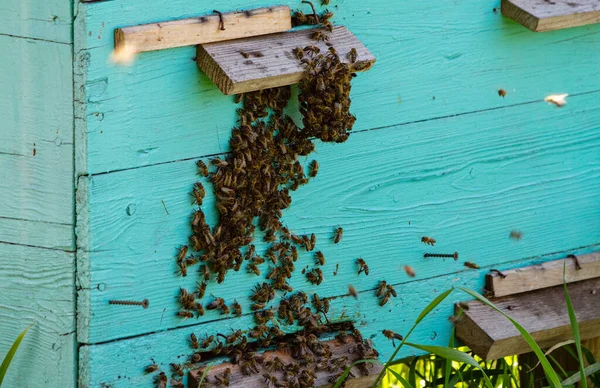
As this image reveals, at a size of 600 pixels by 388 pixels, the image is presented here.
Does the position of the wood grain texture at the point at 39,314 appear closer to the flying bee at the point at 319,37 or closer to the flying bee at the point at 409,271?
the flying bee at the point at 319,37

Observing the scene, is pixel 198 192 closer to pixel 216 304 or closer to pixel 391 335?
pixel 216 304

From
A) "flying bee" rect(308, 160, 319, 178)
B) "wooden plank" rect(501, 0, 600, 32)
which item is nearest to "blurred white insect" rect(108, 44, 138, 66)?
"flying bee" rect(308, 160, 319, 178)

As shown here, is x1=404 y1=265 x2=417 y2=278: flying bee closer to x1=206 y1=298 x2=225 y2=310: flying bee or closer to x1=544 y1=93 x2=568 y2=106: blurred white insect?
x1=206 y1=298 x2=225 y2=310: flying bee

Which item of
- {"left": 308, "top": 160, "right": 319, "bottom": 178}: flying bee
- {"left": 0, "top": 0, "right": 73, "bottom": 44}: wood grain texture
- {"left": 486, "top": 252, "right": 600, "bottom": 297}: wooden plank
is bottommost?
{"left": 486, "top": 252, "right": 600, "bottom": 297}: wooden plank

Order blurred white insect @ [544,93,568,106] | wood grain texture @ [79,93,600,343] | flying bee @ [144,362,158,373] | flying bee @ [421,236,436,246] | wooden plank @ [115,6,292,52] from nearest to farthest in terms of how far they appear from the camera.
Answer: wooden plank @ [115,6,292,52], wood grain texture @ [79,93,600,343], flying bee @ [144,362,158,373], flying bee @ [421,236,436,246], blurred white insect @ [544,93,568,106]

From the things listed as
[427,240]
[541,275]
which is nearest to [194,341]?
[427,240]

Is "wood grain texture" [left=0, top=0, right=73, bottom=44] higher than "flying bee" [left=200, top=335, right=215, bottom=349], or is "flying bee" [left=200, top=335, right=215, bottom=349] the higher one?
"wood grain texture" [left=0, top=0, right=73, bottom=44]
